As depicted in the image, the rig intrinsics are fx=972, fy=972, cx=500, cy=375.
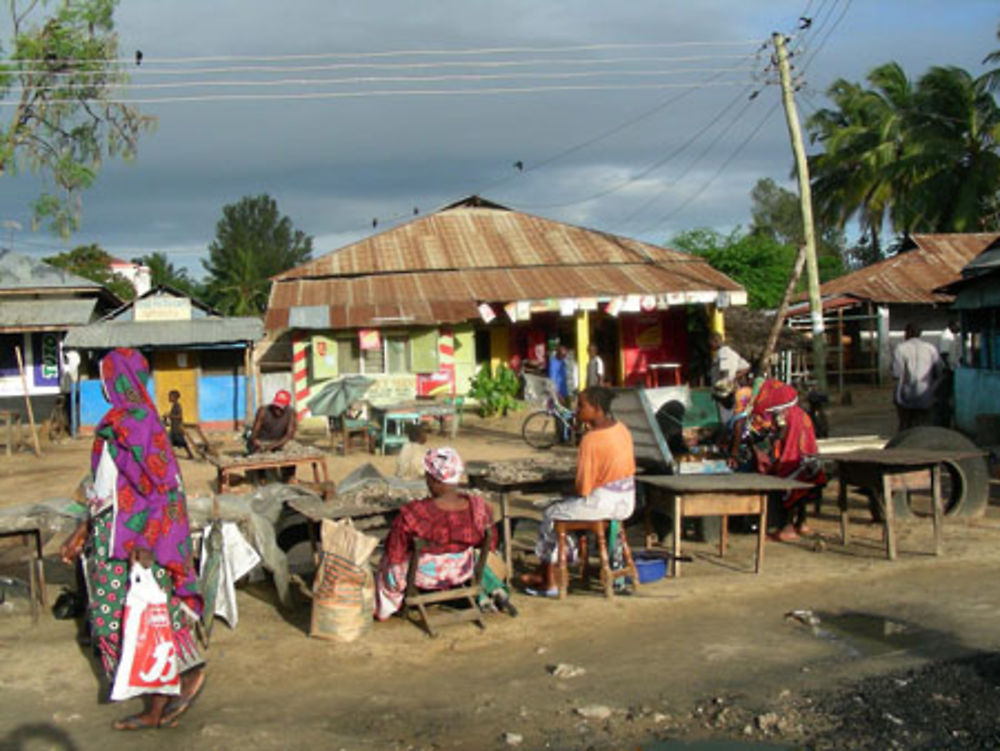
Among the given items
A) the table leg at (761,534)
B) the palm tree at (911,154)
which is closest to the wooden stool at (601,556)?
the table leg at (761,534)

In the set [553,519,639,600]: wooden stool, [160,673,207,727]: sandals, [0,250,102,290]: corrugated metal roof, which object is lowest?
[160,673,207,727]: sandals

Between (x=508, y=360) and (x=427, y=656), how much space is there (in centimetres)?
1924

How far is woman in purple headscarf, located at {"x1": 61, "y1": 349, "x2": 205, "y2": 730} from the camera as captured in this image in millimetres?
4793

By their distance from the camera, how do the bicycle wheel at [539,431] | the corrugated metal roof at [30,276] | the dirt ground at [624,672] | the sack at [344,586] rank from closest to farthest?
the dirt ground at [624,672], the sack at [344,586], the bicycle wheel at [539,431], the corrugated metal roof at [30,276]

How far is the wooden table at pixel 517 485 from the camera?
7.21 m

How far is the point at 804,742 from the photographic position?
4270 millimetres

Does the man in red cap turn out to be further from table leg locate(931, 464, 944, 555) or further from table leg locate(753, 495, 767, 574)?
table leg locate(931, 464, 944, 555)

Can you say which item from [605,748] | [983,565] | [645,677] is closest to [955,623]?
[983,565]

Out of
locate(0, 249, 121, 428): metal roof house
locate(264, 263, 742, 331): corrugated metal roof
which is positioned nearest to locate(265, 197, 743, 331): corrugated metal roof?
locate(264, 263, 742, 331): corrugated metal roof

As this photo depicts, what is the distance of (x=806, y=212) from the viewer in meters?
17.6

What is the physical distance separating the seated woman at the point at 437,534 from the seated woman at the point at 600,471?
2.29ft

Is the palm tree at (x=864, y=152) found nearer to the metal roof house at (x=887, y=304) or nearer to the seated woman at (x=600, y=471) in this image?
the metal roof house at (x=887, y=304)

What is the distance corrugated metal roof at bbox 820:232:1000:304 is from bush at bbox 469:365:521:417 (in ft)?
31.8

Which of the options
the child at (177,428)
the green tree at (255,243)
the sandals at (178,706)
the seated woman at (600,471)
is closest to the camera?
the sandals at (178,706)
